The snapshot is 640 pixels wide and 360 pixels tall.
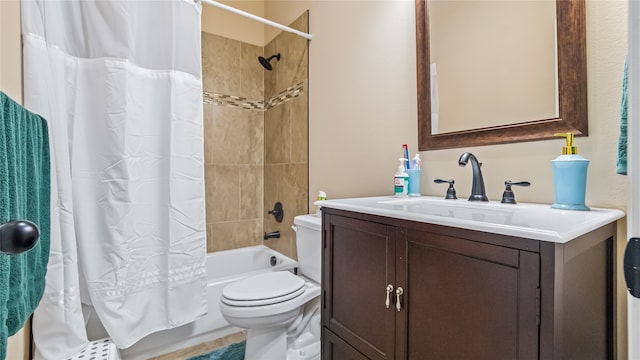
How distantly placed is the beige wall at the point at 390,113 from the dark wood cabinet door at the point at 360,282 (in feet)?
1.66

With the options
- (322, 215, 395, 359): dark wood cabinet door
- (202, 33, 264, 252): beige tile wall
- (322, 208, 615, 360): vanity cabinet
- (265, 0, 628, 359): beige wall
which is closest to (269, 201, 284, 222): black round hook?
(202, 33, 264, 252): beige tile wall

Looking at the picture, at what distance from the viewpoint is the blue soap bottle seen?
0.82 meters

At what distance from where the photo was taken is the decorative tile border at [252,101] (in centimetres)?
227

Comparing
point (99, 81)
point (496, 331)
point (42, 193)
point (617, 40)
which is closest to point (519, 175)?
point (617, 40)

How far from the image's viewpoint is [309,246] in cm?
169

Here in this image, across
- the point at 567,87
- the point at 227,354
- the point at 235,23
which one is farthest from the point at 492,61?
the point at 235,23

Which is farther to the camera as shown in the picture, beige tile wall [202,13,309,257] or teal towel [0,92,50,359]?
beige tile wall [202,13,309,257]

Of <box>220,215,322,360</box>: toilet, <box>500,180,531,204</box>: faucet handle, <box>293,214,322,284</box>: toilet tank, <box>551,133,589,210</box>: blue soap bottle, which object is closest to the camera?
<box>551,133,589,210</box>: blue soap bottle

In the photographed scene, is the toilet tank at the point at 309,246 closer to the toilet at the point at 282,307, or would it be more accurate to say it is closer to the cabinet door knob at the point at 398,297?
the toilet at the point at 282,307

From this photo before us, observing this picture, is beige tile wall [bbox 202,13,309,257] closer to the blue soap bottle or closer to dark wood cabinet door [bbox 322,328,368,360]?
dark wood cabinet door [bbox 322,328,368,360]

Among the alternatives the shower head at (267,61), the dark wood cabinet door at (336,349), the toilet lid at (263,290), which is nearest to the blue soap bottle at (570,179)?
the dark wood cabinet door at (336,349)

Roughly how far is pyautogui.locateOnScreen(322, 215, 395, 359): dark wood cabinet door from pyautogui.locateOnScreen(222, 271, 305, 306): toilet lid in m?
0.36

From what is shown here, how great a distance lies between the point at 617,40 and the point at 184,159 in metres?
1.80

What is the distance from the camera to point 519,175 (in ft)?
3.36
